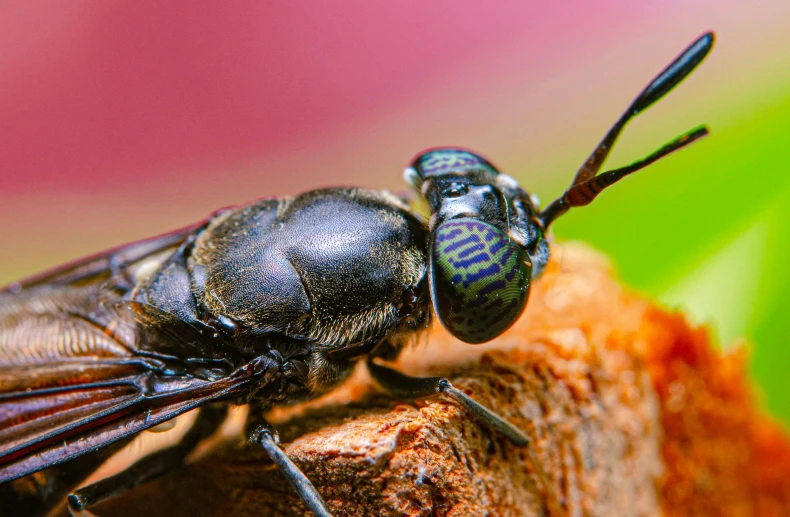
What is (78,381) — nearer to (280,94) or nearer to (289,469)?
(289,469)

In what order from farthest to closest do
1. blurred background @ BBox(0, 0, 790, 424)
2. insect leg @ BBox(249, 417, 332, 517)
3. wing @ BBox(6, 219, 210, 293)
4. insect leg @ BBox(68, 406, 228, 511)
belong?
blurred background @ BBox(0, 0, 790, 424) → wing @ BBox(6, 219, 210, 293) → insect leg @ BBox(68, 406, 228, 511) → insect leg @ BBox(249, 417, 332, 517)

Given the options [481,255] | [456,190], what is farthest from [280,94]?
[481,255]

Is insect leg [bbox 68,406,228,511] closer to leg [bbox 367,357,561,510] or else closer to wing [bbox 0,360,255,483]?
wing [bbox 0,360,255,483]

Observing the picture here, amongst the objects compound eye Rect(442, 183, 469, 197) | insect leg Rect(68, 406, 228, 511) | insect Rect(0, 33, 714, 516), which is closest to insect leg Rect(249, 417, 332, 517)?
insect Rect(0, 33, 714, 516)

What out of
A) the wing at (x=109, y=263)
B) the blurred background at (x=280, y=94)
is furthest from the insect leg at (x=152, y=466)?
the blurred background at (x=280, y=94)

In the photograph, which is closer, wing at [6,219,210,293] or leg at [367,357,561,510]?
leg at [367,357,561,510]

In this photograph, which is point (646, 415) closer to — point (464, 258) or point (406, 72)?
point (464, 258)
